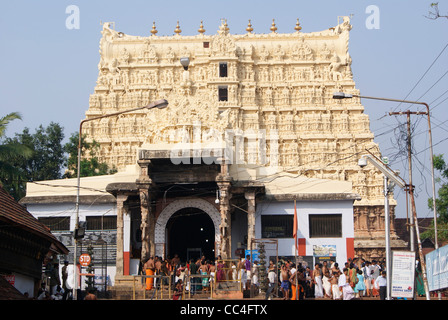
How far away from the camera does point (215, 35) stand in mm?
68562

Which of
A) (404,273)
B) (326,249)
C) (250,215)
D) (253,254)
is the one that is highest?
(250,215)

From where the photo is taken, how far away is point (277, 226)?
3900 centimetres

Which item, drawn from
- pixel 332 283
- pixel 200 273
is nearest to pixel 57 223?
pixel 200 273

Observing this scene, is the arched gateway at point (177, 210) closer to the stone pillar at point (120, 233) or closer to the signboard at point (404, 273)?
the stone pillar at point (120, 233)

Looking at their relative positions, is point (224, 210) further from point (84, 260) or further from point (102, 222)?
point (84, 260)

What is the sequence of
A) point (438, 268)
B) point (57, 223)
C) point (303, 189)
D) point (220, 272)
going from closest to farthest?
1. point (438, 268)
2. point (220, 272)
3. point (303, 189)
4. point (57, 223)

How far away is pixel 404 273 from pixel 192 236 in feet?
69.0

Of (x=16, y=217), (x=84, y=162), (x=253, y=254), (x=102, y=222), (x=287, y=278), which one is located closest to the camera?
(x=16, y=217)

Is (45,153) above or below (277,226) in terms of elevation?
above

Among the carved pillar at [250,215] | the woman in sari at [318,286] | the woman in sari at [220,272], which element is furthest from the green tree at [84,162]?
the woman in sari at [318,286]

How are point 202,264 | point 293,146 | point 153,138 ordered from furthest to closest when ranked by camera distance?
point 293,146 < point 153,138 < point 202,264
